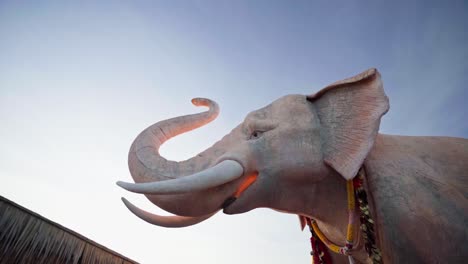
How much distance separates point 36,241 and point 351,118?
159 inches

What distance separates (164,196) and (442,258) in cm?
153

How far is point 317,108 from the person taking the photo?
2.15 meters

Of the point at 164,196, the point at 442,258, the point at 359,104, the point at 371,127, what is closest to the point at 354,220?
the point at 442,258

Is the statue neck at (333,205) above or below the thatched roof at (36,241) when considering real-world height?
above

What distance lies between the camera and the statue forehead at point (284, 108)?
2.08m

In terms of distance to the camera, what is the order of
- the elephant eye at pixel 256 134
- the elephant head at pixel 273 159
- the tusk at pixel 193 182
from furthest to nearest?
the elephant eye at pixel 256 134
the elephant head at pixel 273 159
the tusk at pixel 193 182

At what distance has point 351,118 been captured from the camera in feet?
6.32

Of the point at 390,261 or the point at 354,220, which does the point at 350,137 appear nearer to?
the point at 354,220

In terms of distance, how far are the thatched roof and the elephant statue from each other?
Answer: 8.69ft

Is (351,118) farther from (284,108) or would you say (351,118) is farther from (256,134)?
(256,134)

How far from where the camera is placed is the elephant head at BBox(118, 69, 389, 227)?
1.68 m

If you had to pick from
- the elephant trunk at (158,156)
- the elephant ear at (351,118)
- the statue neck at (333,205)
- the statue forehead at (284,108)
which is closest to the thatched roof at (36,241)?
the elephant trunk at (158,156)

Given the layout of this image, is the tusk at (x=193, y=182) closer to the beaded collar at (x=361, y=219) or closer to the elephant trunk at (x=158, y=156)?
the elephant trunk at (x=158, y=156)

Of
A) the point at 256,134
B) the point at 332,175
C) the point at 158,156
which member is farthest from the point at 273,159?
the point at 158,156
